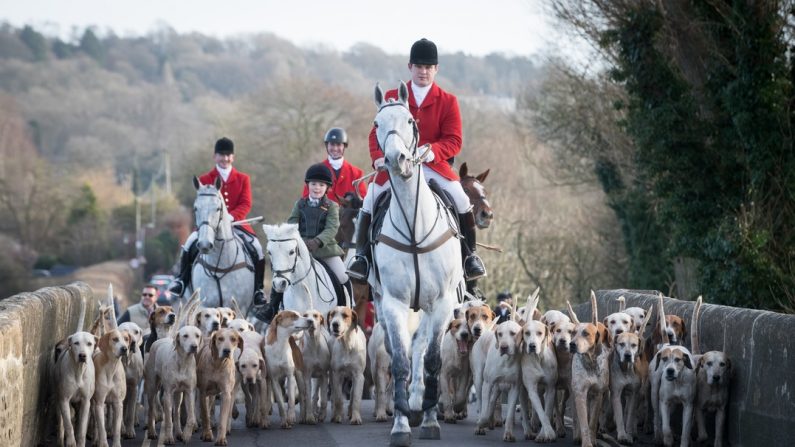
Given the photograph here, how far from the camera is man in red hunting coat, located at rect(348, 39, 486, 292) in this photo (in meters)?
13.3

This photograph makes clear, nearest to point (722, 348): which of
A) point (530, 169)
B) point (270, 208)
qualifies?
point (270, 208)

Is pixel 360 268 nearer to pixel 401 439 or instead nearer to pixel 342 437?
pixel 342 437

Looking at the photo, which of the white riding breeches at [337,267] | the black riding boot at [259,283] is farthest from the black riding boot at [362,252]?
the black riding boot at [259,283]

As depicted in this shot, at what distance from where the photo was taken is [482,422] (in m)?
13.5

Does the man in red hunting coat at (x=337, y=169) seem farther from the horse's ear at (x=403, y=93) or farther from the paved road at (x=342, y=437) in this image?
the horse's ear at (x=403, y=93)

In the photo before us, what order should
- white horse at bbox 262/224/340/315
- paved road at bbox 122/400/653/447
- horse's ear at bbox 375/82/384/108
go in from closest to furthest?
horse's ear at bbox 375/82/384/108, paved road at bbox 122/400/653/447, white horse at bbox 262/224/340/315

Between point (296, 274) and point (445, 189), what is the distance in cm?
309

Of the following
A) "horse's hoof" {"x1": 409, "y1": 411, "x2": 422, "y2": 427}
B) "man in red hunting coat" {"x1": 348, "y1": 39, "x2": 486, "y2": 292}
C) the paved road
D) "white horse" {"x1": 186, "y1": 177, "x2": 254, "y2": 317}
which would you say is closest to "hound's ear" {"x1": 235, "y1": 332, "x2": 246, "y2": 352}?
the paved road

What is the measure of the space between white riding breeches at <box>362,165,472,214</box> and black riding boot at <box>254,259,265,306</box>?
441 cm

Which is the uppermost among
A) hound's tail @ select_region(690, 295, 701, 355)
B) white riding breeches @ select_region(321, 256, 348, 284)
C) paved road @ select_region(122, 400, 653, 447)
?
white riding breeches @ select_region(321, 256, 348, 284)

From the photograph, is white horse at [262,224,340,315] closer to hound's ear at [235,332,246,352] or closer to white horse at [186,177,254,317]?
white horse at [186,177,254,317]

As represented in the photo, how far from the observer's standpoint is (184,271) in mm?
17656

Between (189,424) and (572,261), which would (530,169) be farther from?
(189,424)

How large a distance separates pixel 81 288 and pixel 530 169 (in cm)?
5106
